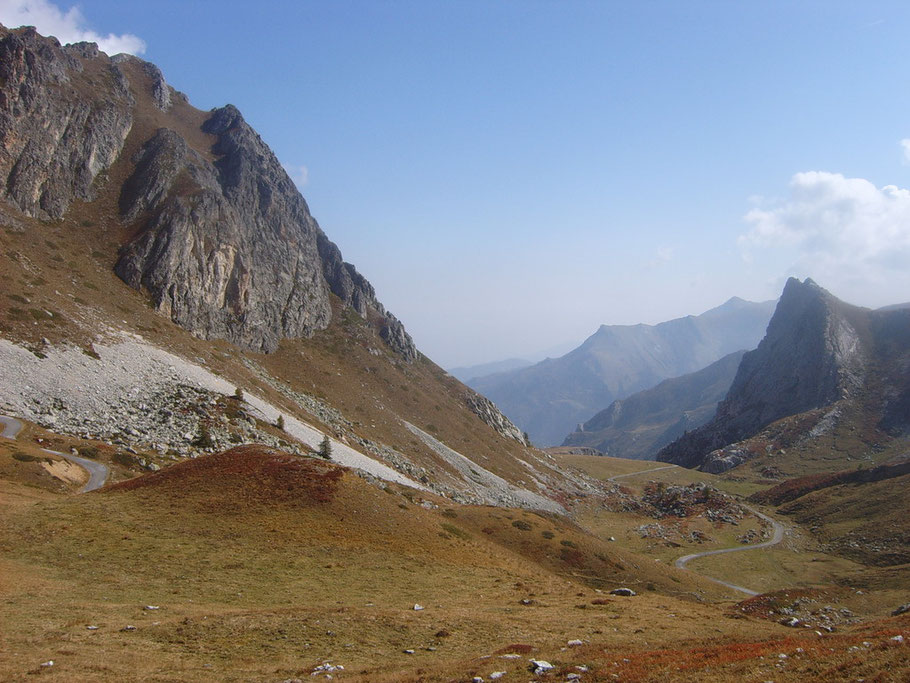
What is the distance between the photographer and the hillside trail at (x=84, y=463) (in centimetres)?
4616

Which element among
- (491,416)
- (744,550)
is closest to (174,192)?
(491,416)

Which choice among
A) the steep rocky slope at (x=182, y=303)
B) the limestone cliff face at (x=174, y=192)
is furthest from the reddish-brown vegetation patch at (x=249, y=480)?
the limestone cliff face at (x=174, y=192)

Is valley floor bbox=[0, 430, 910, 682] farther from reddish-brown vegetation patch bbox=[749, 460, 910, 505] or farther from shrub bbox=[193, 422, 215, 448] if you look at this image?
reddish-brown vegetation patch bbox=[749, 460, 910, 505]

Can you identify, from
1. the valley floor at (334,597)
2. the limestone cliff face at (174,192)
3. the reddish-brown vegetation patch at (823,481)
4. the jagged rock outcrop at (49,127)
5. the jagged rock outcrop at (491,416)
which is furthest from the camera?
the jagged rock outcrop at (491,416)

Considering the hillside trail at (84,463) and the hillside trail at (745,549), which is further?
the hillside trail at (745,549)

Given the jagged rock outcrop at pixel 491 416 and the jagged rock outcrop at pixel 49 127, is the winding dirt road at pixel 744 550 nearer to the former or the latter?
the jagged rock outcrop at pixel 491 416

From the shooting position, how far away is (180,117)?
538 ft

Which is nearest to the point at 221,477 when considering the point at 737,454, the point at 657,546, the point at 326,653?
the point at 326,653

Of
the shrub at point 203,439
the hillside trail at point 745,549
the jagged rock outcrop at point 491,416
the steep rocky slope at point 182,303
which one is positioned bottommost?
the hillside trail at point 745,549

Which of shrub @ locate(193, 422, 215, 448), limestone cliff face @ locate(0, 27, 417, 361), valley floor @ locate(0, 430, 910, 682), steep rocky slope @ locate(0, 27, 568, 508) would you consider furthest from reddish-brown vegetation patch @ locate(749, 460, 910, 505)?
shrub @ locate(193, 422, 215, 448)

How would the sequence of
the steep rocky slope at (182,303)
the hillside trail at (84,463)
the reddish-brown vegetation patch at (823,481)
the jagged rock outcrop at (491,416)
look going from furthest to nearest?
the jagged rock outcrop at (491,416)
the reddish-brown vegetation patch at (823,481)
the steep rocky slope at (182,303)
the hillside trail at (84,463)

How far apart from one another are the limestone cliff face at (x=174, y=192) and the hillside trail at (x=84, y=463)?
55017 mm

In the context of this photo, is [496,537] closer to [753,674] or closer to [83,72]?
[753,674]

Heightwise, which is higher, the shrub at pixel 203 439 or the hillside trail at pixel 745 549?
the shrub at pixel 203 439
